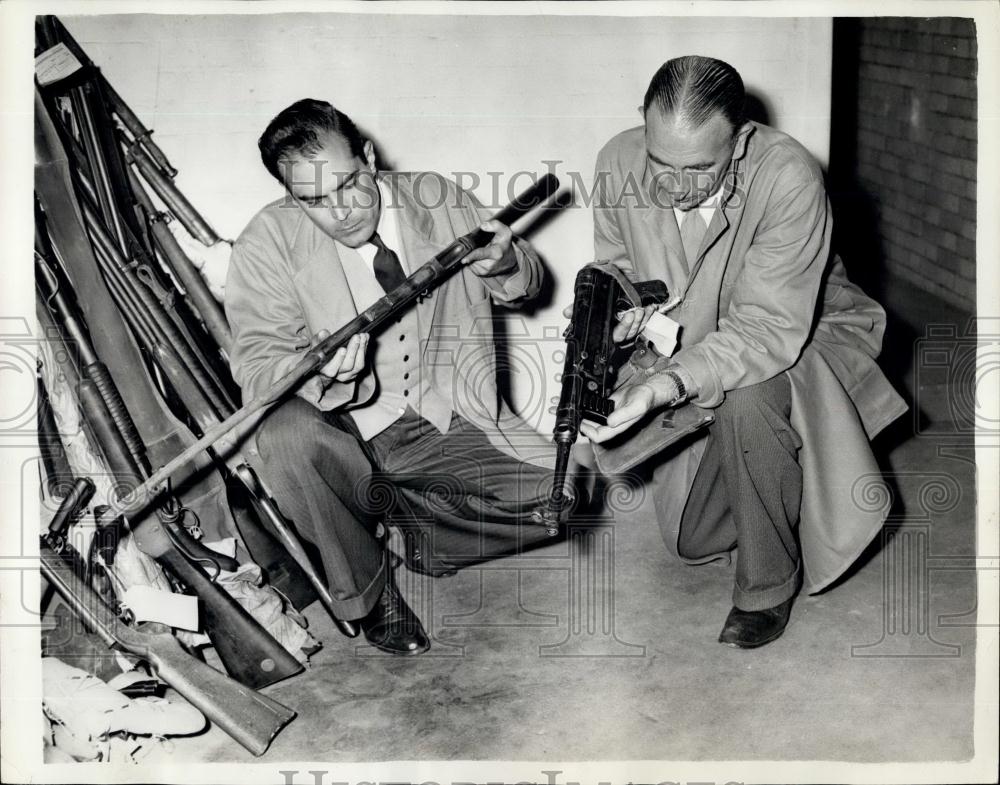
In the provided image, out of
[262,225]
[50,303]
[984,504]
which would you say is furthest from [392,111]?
[984,504]

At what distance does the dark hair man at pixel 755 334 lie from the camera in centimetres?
267

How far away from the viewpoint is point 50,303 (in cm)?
293

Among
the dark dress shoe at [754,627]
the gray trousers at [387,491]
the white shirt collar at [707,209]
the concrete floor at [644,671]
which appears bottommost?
the concrete floor at [644,671]

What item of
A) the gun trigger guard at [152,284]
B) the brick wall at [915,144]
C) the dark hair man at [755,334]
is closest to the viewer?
the dark hair man at [755,334]

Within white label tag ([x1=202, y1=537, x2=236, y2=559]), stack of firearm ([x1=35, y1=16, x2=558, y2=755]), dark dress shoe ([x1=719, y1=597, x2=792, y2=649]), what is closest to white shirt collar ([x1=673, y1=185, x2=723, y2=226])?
stack of firearm ([x1=35, y1=16, x2=558, y2=755])

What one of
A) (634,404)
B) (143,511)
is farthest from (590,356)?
(143,511)

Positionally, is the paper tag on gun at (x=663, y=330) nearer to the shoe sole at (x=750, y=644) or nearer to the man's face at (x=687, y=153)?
the man's face at (x=687, y=153)

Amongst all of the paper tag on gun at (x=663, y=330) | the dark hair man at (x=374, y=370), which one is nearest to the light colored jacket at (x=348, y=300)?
Answer: the dark hair man at (x=374, y=370)

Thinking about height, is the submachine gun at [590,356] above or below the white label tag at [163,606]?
above

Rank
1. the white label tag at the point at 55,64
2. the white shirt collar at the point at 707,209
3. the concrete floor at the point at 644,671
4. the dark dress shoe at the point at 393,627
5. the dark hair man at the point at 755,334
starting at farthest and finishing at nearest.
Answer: the white label tag at the point at 55,64 → the dark dress shoe at the point at 393,627 → the white shirt collar at the point at 707,209 → the dark hair man at the point at 755,334 → the concrete floor at the point at 644,671

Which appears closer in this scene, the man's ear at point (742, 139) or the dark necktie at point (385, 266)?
the man's ear at point (742, 139)

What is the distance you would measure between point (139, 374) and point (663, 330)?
1.37 meters

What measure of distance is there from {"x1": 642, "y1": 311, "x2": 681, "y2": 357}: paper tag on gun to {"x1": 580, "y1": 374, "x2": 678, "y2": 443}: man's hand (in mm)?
150

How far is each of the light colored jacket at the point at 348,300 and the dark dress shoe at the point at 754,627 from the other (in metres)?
0.65
